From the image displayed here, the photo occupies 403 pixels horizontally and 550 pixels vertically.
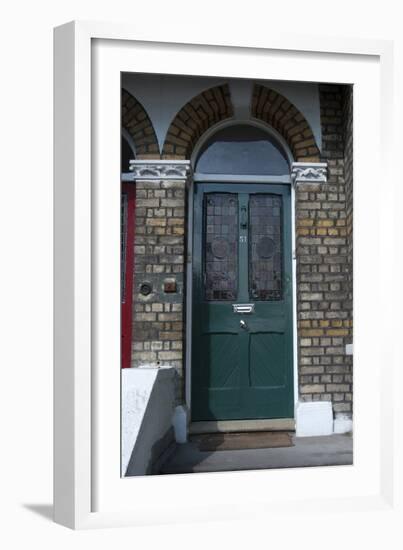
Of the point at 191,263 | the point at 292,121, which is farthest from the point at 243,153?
the point at 191,263

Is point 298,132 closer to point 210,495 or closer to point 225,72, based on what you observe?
point 225,72

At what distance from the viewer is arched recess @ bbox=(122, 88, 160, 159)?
332 cm

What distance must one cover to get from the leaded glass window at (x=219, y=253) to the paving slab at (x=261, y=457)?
1136mm

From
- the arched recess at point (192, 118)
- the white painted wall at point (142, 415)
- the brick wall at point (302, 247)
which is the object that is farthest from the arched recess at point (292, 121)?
the white painted wall at point (142, 415)

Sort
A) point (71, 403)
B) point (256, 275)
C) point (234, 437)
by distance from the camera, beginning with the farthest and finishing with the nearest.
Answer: point (256, 275) → point (234, 437) → point (71, 403)

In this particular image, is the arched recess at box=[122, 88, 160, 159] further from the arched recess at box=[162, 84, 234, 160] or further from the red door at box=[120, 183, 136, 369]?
the red door at box=[120, 183, 136, 369]

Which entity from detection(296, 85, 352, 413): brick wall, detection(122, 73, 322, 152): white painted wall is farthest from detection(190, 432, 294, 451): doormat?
detection(122, 73, 322, 152): white painted wall

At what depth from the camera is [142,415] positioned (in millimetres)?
2430

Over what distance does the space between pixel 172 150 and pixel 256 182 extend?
2.36ft

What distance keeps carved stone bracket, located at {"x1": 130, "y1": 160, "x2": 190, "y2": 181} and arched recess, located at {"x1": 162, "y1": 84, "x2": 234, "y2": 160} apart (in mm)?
69

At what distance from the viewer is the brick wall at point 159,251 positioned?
130 inches

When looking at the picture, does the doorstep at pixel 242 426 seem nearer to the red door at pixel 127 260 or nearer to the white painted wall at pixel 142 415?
the white painted wall at pixel 142 415
